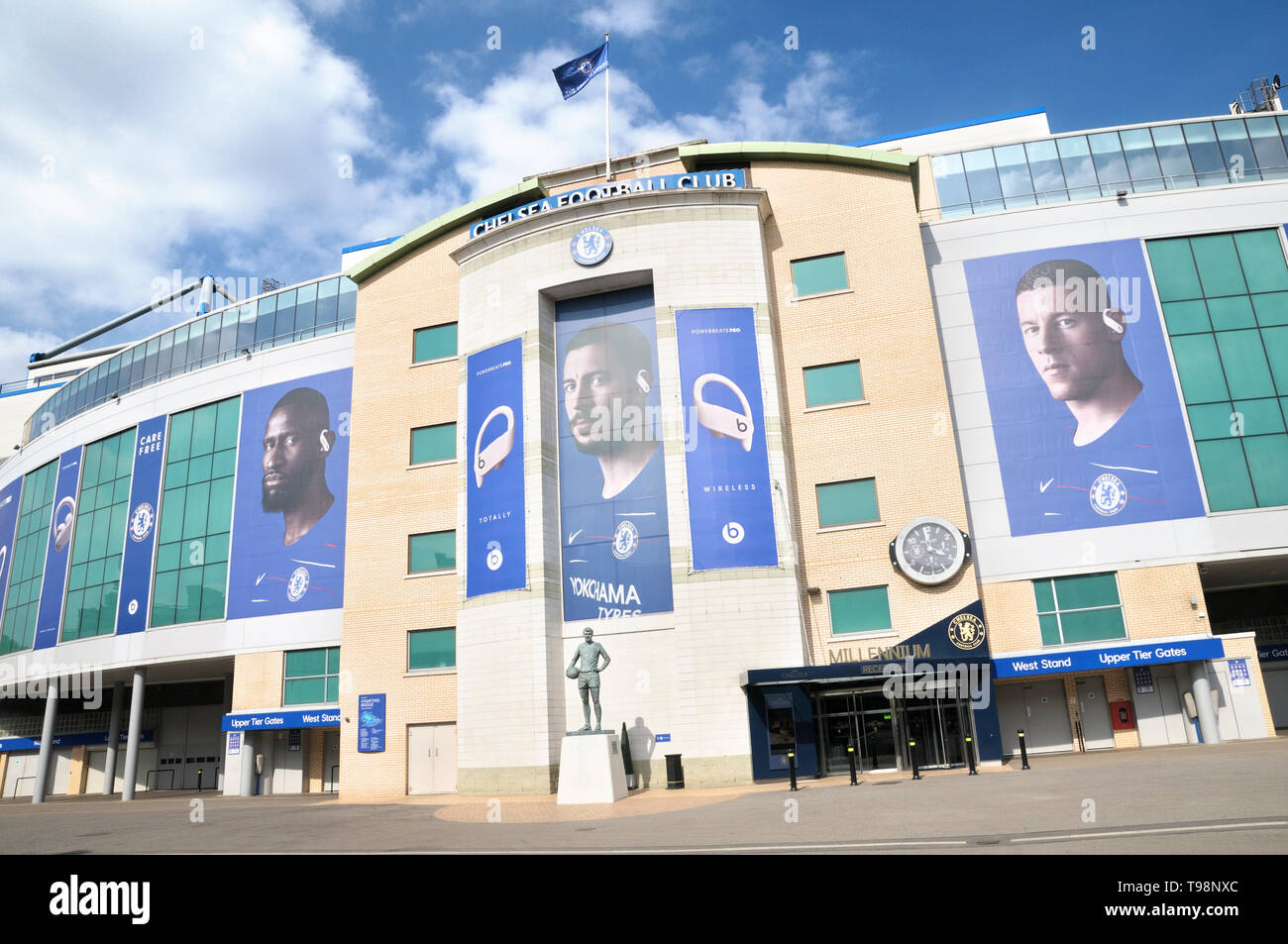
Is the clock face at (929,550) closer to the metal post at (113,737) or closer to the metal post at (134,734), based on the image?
the metal post at (134,734)

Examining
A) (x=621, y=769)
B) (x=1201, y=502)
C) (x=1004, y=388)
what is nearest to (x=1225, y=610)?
(x=1201, y=502)

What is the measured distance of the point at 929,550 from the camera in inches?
1081

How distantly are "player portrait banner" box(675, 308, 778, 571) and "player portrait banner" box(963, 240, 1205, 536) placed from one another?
9.42 metres

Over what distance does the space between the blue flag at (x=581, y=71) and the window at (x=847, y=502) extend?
17.7m

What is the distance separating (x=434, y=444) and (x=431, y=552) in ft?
13.9

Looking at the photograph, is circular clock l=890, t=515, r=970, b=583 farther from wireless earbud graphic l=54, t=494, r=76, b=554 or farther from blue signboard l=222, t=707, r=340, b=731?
wireless earbud graphic l=54, t=494, r=76, b=554

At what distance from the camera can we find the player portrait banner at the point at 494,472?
95.2 feet

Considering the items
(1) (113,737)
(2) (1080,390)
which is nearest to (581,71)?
(2) (1080,390)

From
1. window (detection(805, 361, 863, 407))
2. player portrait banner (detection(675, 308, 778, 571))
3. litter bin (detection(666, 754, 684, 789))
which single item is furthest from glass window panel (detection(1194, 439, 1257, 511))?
litter bin (detection(666, 754, 684, 789))

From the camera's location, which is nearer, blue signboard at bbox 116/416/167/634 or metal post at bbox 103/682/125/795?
blue signboard at bbox 116/416/167/634

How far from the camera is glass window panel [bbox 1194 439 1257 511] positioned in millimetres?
29250

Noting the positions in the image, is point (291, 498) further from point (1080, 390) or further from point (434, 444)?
point (1080, 390)
